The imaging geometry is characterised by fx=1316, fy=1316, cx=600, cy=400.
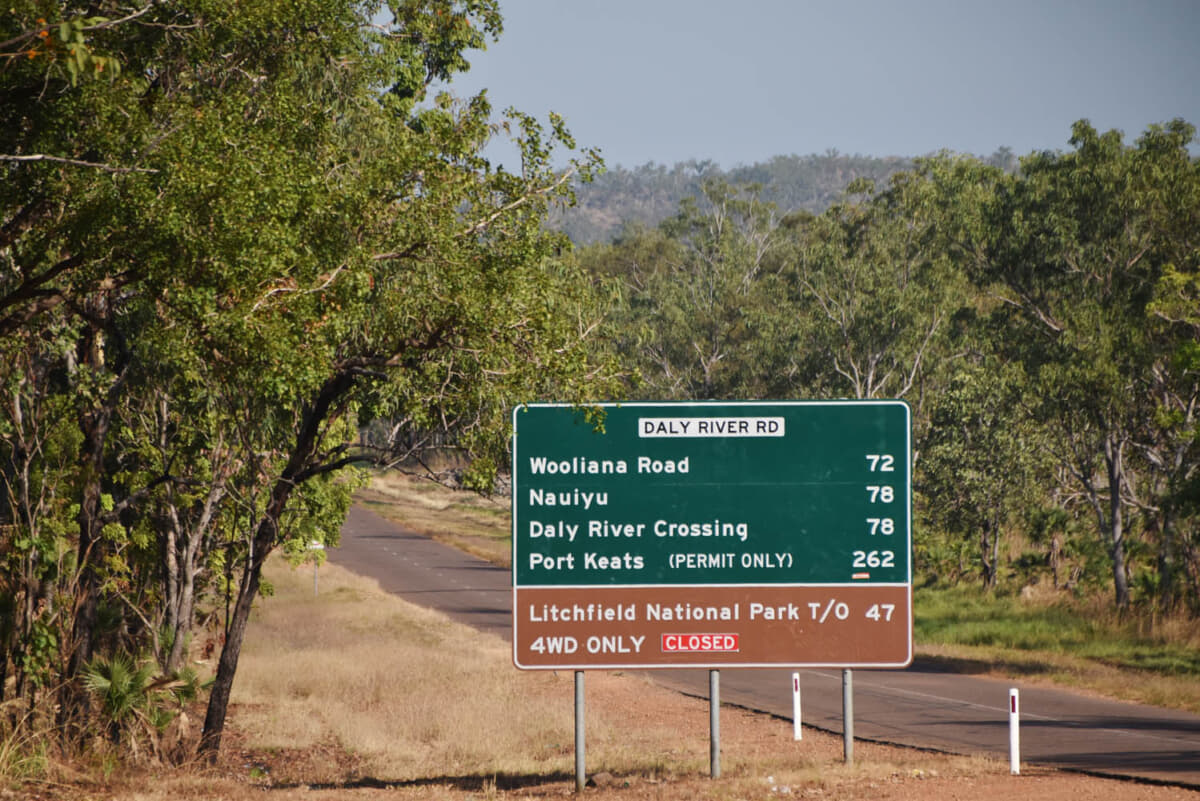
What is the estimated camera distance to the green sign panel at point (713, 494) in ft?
47.4

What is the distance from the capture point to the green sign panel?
14461 millimetres

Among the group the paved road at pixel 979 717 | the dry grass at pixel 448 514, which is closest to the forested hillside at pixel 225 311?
the paved road at pixel 979 717

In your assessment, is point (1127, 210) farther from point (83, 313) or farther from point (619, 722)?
point (83, 313)

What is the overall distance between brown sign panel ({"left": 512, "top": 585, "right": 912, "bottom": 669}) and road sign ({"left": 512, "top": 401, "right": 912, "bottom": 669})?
16mm

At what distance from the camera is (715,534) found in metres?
14.5

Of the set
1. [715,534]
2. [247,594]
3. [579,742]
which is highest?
[715,534]

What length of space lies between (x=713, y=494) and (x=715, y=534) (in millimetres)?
440

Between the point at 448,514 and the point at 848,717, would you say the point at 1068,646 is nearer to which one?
the point at 848,717

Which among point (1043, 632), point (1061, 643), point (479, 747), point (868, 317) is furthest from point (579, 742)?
point (868, 317)

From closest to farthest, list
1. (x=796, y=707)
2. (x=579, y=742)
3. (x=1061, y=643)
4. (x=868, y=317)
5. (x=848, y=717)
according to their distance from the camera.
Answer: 1. (x=579, y=742)
2. (x=848, y=717)
3. (x=796, y=707)
4. (x=1061, y=643)
5. (x=868, y=317)

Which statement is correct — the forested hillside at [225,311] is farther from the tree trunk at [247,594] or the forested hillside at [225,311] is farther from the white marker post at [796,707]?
the white marker post at [796,707]

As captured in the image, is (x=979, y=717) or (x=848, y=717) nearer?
(x=848, y=717)

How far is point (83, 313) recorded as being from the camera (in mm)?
14242

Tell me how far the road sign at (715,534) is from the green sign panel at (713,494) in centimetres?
2
